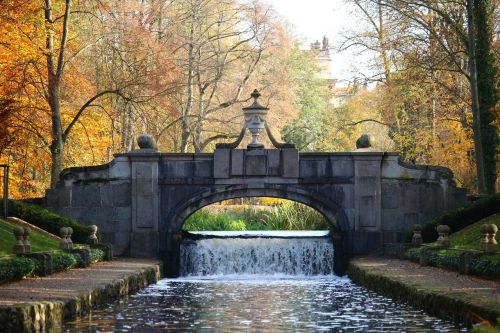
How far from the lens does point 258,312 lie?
1859 cm

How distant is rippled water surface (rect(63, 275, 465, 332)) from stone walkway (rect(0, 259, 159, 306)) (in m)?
0.55

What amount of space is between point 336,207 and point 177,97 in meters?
19.3

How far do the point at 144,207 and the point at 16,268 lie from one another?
11.5 meters

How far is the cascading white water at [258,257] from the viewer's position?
31.1 metres

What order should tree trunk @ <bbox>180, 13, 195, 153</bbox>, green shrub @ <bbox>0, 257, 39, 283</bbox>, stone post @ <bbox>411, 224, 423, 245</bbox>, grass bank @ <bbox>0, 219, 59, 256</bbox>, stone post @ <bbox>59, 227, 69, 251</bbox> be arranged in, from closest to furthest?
green shrub @ <bbox>0, 257, 39, 283</bbox> → grass bank @ <bbox>0, 219, 59, 256</bbox> → stone post @ <bbox>59, 227, 69, 251</bbox> → stone post @ <bbox>411, 224, 423, 245</bbox> → tree trunk @ <bbox>180, 13, 195, 153</bbox>

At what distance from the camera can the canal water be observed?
638 inches

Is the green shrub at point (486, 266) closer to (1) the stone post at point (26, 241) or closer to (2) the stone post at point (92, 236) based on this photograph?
(1) the stone post at point (26, 241)

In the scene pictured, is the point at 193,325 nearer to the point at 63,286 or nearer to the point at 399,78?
the point at 63,286

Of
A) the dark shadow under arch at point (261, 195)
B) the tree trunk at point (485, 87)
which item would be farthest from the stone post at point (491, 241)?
the tree trunk at point (485, 87)

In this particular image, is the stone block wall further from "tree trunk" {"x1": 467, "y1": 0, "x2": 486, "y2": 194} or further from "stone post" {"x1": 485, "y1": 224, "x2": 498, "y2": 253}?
"stone post" {"x1": 485, "y1": 224, "x2": 498, "y2": 253}

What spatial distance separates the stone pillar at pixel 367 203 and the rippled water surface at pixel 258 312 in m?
5.33

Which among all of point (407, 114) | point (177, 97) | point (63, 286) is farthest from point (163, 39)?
point (63, 286)

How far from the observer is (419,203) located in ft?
102

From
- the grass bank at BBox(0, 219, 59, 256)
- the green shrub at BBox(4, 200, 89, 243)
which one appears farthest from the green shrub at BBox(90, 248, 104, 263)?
the green shrub at BBox(4, 200, 89, 243)
